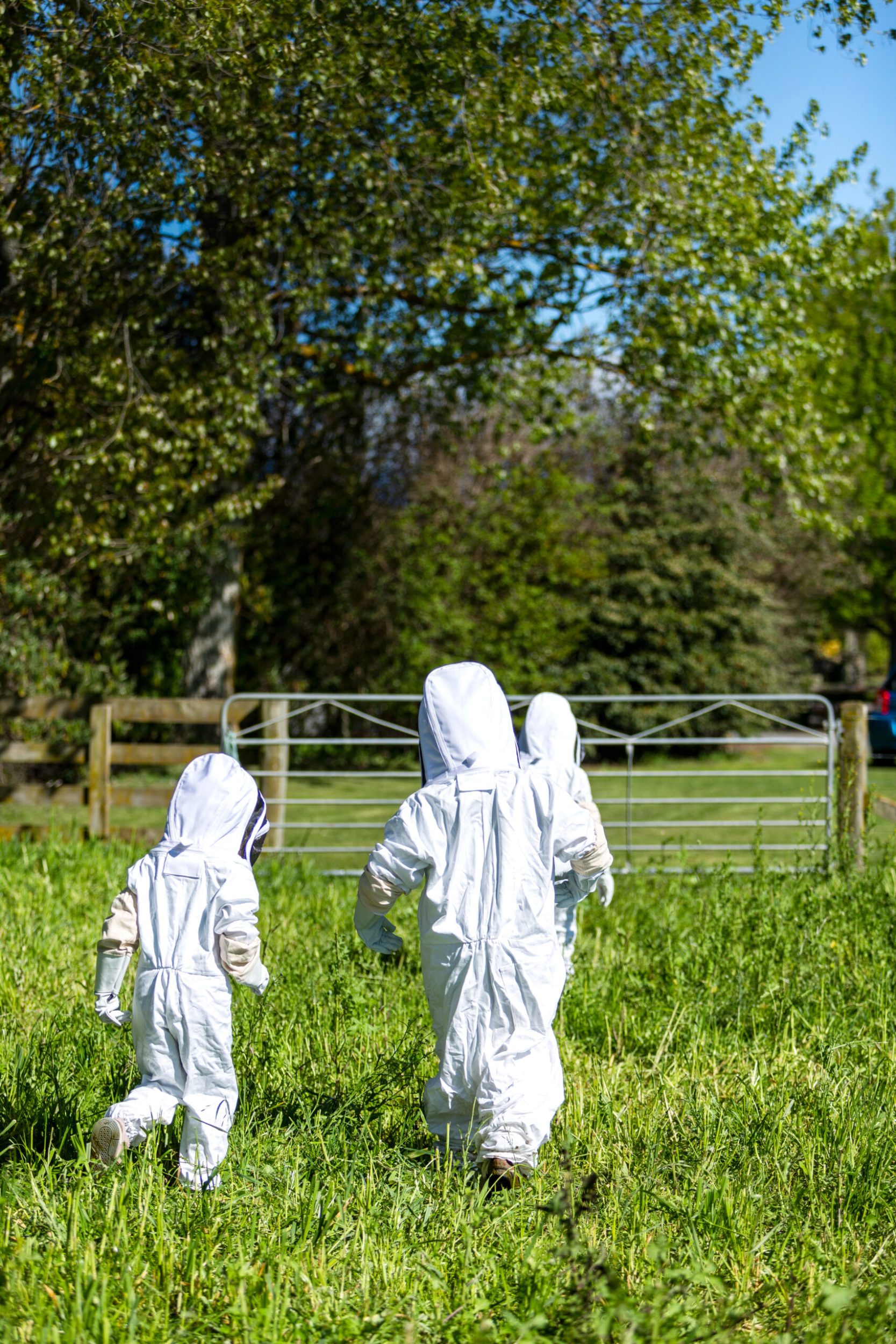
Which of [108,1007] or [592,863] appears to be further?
[592,863]

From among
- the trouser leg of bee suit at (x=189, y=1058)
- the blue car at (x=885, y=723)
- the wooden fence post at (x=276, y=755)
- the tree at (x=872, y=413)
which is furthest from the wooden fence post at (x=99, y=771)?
the tree at (x=872, y=413)

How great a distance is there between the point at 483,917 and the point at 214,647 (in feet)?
37.0

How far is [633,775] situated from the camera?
27.8 feet

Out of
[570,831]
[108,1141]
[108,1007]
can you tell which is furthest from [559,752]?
[108,1141]

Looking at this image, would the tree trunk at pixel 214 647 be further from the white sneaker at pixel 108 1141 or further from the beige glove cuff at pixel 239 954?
the white sneaker at pixel 108 1141

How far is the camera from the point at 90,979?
5250 mm

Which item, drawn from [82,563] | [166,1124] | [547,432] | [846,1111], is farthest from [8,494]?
[846,1111]

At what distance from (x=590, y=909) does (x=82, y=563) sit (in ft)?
22.5

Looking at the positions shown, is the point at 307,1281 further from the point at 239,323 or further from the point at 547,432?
the point at 547,432

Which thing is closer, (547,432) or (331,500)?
(547,432)

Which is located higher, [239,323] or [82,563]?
[239,323]

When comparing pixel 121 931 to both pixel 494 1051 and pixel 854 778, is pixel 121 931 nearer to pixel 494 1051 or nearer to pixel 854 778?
pixel 494 1051

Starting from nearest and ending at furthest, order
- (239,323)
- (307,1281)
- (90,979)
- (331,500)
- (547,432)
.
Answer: (307,1281) < (90,979) < (239,323) < (547,432) < (331,500)

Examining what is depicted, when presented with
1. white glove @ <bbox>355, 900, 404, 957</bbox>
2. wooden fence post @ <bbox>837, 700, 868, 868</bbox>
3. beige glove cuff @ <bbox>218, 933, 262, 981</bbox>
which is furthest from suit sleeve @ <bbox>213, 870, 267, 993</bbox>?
wooden fence post @ <bbox>837, 700, 868, 868</bbox>
